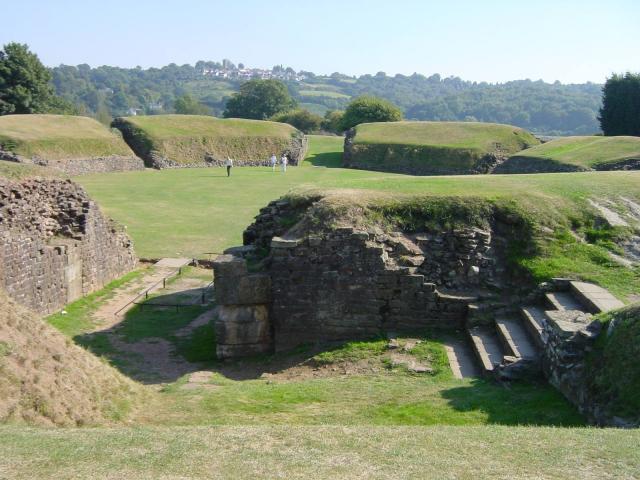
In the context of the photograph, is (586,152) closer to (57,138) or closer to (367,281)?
(367,281)

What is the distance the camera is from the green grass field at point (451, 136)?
57031 millimetres

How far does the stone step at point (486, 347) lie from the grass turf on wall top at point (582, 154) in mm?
27473

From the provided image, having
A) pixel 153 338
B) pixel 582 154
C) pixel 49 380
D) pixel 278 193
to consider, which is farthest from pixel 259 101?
pixel 49 380

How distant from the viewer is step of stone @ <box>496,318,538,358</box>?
12.2 meters

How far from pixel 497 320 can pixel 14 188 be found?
37.4ft

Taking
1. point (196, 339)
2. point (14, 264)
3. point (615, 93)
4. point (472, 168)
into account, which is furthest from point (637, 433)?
point (615, 93)

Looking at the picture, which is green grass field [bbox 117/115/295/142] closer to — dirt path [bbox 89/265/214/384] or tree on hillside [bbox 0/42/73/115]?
tree on hillside [bbox 0/42/73/115]

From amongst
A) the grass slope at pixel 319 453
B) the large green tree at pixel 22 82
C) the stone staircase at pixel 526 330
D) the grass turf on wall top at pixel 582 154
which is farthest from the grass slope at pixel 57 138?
the grass slope at pixel 319 453

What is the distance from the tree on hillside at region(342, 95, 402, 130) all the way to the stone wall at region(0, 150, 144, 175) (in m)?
28.4

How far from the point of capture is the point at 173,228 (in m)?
27.8

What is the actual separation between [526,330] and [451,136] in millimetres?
Result: 48479

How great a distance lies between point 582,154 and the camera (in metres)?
43.1

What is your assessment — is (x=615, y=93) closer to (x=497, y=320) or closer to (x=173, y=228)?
(x=173, y=228)

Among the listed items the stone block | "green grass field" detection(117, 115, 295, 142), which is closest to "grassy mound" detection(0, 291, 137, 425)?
the stone block
